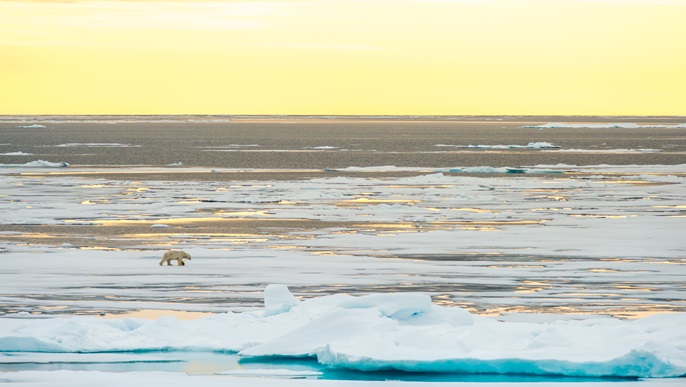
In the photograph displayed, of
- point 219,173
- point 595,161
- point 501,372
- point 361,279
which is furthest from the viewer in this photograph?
point 595,161

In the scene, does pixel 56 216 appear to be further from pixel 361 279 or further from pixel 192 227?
pixel 361 279

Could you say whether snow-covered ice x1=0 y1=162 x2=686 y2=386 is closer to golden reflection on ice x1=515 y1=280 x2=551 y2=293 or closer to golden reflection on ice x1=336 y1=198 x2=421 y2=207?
golden reflection on ice x1=515 y1=280 x2=551 y2=293

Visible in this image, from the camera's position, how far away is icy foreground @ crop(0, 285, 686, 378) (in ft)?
32.1

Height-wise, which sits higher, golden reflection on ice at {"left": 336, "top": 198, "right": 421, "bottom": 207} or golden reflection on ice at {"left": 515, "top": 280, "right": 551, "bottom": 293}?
golden reflection on ice at {"left": 336, "top": 198, "right": 421, "bottom": 207}

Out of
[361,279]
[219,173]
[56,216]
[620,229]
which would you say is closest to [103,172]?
[219,173]

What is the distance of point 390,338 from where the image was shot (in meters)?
10.5

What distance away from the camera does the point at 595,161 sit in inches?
2557

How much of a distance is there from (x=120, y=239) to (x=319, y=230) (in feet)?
13.3

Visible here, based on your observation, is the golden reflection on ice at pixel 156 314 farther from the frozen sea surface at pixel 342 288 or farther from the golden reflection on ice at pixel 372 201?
the golden reflection on ice at pixel 372 201

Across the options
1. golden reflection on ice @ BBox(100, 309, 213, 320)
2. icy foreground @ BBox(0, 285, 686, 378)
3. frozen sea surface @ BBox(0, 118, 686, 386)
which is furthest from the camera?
golden reflection on ice @ BBox(100, 309, 213, 320)

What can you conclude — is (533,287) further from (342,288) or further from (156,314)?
(156,314)

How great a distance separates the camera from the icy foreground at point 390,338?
32.1 feet

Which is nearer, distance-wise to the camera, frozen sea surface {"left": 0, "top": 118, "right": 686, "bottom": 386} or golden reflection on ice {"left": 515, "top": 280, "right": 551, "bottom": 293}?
frozen sea surface {"left": 0, "top": 118, "right": 686, "bottom": 386}

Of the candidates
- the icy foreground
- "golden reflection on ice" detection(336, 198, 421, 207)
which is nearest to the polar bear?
the icy foreground
